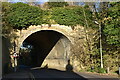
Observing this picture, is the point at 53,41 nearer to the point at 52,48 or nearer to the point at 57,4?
the point at 52,48

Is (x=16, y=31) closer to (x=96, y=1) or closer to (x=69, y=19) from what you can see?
(x=69, y=19)

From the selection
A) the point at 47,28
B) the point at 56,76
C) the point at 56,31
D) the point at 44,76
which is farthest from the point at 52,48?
the point at 56,76

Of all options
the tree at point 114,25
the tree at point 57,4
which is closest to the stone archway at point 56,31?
the tree at point 57,4

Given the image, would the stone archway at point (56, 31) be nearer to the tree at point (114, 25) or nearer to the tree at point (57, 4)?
the tree at point (57, 4)

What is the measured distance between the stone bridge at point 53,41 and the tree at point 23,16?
2.22ft

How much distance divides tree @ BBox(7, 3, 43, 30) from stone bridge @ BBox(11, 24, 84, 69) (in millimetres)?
676

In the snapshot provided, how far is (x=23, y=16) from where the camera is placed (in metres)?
23.8

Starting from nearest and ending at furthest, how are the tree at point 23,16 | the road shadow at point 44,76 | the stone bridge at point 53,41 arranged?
the road shadow at point 44,76 < the tree at point 23,16 < the stone bridge at point 53,41

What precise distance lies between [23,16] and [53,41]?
691 centimetres

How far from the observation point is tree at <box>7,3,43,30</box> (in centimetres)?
2347

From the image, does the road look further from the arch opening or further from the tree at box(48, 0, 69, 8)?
the tree at box(48, 0, 69, 8)

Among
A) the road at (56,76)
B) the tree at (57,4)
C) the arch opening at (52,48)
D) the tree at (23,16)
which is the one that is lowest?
the road at (56,76)

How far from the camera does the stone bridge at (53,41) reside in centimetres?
2464

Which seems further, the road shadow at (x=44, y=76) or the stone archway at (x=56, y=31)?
the stone archway at (x=56, y=31)
